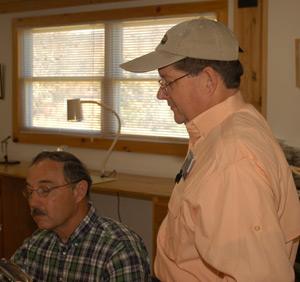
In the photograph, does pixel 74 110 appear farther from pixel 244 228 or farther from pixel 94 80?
pixel 244 228

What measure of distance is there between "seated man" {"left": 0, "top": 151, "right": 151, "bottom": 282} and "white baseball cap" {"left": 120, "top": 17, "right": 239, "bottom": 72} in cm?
71

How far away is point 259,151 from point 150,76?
9.86 ft

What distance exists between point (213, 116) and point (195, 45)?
199mm

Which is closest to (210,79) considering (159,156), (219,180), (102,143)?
(219,180)

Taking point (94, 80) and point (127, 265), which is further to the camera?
point (94, 80)

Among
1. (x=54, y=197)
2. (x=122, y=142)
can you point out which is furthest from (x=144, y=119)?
(x=54, y=197)

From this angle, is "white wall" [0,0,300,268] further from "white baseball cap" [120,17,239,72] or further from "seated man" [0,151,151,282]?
"white baseball cap" [120,17,239,72]

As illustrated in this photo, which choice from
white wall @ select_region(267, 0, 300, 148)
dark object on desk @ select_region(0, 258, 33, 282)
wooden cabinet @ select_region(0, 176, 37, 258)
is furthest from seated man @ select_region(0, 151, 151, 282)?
wooden cabinet @ select_region(0, 176, 37, 258)

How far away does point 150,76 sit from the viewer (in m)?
3.98

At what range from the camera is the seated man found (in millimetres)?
1640

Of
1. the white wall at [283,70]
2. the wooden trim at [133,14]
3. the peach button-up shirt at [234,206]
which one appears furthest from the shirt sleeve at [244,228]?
the wooden trim at [133,14]

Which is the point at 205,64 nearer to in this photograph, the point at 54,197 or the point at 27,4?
the point at 54,197

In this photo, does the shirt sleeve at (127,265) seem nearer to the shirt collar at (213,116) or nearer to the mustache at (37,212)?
the mustache at (37,212)

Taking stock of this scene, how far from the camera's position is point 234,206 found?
989 millimetres
